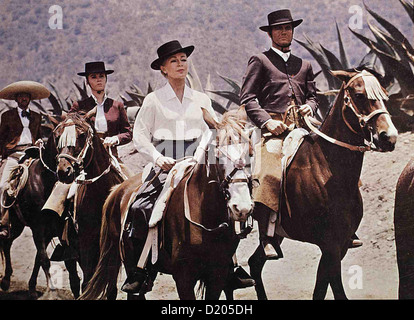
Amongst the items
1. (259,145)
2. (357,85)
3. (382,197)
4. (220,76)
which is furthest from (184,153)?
(382,197)

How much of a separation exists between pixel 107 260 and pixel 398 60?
3.12 metres

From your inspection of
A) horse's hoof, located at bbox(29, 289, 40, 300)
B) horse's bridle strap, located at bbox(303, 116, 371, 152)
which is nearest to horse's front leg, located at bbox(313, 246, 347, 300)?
horse's bridle strap, located at bbox(303, 116, 371, 152)

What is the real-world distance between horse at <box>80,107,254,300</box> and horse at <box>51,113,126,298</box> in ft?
1.80

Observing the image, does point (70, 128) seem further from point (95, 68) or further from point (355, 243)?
point (355, 243)

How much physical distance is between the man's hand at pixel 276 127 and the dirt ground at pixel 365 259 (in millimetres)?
944

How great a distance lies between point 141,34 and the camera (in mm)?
6316

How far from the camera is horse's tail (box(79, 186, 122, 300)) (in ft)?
18.6

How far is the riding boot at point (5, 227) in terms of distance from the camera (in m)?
6.24

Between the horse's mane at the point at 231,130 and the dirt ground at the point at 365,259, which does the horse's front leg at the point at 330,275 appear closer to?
the dirt ground at the point at 365,259

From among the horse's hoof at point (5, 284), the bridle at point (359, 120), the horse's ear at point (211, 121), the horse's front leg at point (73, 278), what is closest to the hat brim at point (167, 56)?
the horse's ear at point (211, 121)

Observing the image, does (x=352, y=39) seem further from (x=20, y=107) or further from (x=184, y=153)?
(x=20, y=107)

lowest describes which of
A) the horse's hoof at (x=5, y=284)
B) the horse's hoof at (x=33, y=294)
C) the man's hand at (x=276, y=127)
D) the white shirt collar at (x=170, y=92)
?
the horse's hoof at (x=33, y=294)

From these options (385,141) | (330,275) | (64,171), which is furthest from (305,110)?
(64,171)

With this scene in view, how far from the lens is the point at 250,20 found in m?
6.16
